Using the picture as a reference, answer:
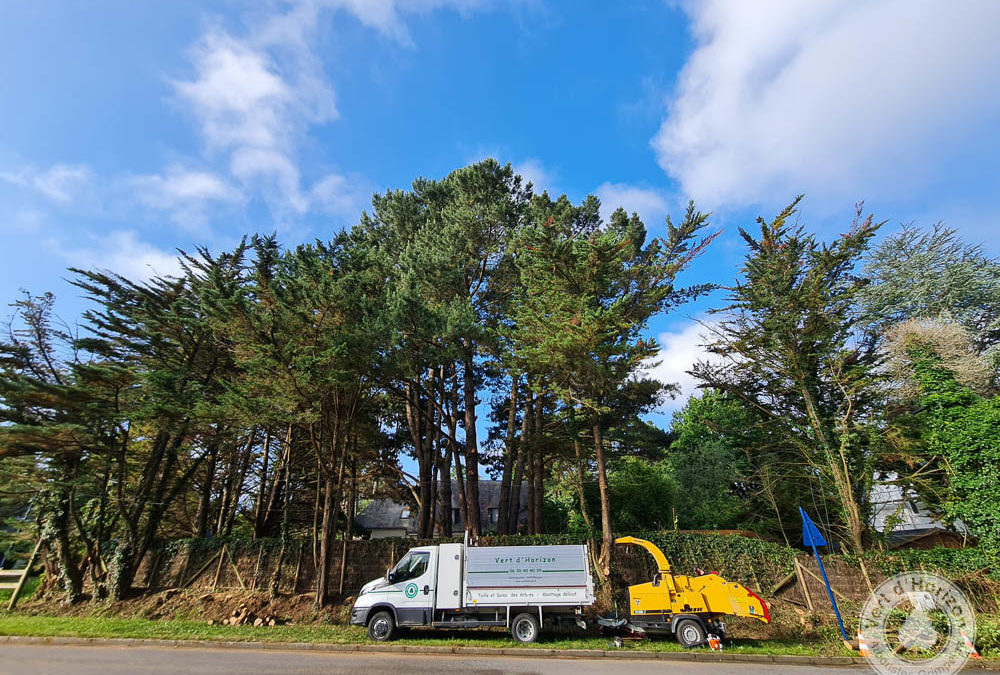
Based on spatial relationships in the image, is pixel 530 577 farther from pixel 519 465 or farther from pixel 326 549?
pixel 519 465

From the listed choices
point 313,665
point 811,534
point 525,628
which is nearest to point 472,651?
point 525,628

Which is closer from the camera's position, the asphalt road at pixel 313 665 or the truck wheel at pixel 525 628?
the asphalt road at pixel 313 665

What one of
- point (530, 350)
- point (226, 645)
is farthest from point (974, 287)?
point (226, 645)

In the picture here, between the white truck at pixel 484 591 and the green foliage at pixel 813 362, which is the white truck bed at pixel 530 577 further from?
the green foliage at pixel 813 362

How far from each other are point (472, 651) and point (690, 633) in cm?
506

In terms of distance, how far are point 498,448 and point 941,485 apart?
53.6ft

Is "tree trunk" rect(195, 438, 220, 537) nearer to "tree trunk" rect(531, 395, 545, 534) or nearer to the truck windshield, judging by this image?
the truck windshield

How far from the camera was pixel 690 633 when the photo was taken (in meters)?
10.3

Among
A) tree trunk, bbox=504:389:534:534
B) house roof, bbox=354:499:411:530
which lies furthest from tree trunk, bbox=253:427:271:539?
house roof, bbox=354:499:411:530

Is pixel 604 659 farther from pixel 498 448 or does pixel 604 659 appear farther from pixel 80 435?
pixel 80 435

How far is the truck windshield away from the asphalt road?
1.77 metres

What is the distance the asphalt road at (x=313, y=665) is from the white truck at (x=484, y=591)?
1.08 metres

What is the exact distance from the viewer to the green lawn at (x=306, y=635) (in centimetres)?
1028

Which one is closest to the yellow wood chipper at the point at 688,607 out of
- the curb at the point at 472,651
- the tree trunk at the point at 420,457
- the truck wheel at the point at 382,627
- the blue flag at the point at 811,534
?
the curb at the point at 472,651
